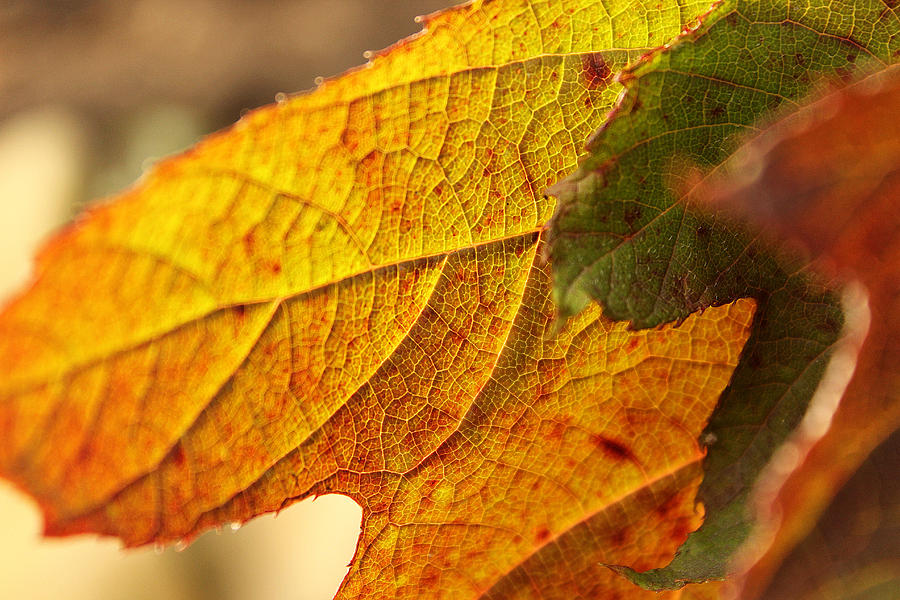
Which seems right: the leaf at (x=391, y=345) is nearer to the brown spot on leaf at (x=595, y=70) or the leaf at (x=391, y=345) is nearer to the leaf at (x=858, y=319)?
the brown spot on leaf at (x=595, y=70)

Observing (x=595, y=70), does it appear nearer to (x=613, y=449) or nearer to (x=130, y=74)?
(x=613, y=449)

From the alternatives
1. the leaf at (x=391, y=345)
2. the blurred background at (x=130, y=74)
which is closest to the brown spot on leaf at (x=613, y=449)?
the leaf at (x=391, y=345)

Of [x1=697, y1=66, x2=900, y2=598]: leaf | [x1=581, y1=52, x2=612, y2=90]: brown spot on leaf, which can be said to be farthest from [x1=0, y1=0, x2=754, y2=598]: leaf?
[x1=697, y1=66, x2=900, y2=598]: leaf

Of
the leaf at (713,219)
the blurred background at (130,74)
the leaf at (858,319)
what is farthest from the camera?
the blurred background at (130,74)

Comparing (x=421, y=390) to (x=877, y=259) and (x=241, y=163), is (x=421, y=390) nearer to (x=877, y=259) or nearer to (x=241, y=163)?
(x=241, y=163)

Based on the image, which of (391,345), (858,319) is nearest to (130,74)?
(391,345)

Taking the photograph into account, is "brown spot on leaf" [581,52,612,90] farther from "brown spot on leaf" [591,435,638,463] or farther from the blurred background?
the blurred background
